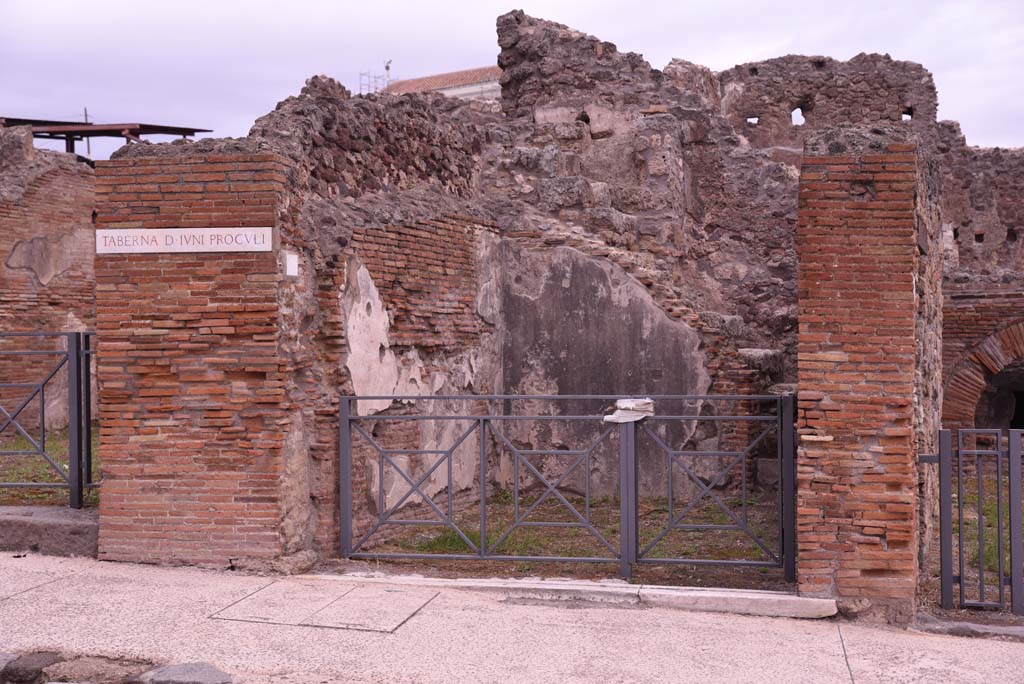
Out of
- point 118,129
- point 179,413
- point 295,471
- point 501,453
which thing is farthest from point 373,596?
point 118,129

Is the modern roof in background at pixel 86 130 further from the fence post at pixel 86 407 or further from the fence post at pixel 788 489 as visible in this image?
the fence post at pixel 788 489

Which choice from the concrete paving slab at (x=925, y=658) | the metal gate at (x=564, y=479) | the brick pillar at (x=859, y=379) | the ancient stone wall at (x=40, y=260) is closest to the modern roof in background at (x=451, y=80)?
the ancient stone wall at (x=40, y=260)

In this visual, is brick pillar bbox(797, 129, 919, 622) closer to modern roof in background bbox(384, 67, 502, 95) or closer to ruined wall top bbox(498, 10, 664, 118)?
ruined wall top bbox(498, 10, 664, 118)

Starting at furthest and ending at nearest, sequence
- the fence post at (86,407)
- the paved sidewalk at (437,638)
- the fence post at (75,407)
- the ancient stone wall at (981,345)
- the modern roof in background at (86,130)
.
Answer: the modern roof in background at (86,130) → the ancient stone wall at (981,345) → the fence post at (86,407) → the fence post at (75,407) → the paved sidewalk at (437,638)

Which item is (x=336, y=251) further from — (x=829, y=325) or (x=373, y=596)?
(x=829, y=325)

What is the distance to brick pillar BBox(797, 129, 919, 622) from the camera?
569 cm

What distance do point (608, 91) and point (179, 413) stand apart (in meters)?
7.57

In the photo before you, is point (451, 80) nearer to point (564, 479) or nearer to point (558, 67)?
point (558, 67)

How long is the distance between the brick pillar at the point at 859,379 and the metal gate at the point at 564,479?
1.47 feet

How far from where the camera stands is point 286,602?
564 cm

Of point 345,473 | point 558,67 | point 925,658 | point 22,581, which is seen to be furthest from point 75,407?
point 558,67

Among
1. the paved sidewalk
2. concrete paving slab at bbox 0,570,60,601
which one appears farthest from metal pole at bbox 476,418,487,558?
concrete paving slab at bbox 0,570,60,601

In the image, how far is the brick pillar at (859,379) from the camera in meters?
5.69

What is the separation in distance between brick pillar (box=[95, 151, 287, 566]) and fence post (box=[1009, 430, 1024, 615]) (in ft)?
14.7
